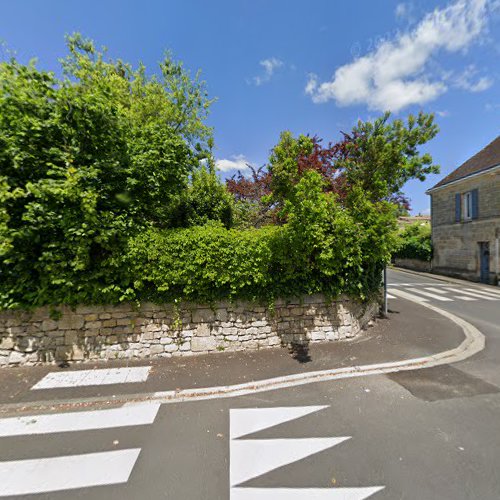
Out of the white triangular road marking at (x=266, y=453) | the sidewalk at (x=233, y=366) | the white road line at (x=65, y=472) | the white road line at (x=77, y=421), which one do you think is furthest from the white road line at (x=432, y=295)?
the white road line at (x=65, y=472)

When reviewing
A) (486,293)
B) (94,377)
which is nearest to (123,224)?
Answer: (94,377)

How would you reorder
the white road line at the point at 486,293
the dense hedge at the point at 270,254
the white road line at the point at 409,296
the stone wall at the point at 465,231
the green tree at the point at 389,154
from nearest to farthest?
1. the dense hedge at the point at 270,254
2. the green tree at the point at 389,154
3. the white road line at the point at 409,296
4. the white road line at the point at 486,293
5. the stone wall at the point at 465,231

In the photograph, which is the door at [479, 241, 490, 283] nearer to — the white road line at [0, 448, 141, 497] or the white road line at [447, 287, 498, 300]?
the white road line at [447, 287, 498, 300]

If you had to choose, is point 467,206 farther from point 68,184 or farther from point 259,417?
point 68,184

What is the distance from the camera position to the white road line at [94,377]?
4637 mm

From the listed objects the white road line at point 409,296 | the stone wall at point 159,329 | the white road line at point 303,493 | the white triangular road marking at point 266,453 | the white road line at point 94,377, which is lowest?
the white road line at point 409,296

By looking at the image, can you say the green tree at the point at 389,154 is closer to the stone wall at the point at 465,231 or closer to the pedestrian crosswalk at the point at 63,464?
the pedestrian crosswalk at the point at 63,464

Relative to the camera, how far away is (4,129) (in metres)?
4.74

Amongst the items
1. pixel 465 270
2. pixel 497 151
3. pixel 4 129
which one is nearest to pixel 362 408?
pixel 4 129

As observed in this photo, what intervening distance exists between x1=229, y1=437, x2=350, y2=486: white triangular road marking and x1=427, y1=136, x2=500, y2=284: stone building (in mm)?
19128

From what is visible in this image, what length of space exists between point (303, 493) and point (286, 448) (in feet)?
1.90

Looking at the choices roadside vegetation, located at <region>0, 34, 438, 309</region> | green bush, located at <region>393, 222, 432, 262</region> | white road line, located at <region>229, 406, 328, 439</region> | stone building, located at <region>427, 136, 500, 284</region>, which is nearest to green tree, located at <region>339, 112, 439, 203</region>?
roadside vegetation, located at <region>0, 34, 438, 309</region>

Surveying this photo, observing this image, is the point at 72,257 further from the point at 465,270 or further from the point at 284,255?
the point at 465,270

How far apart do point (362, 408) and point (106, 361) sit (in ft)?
16.6
